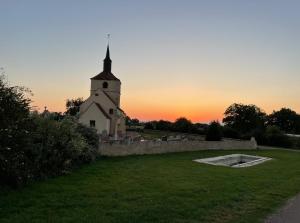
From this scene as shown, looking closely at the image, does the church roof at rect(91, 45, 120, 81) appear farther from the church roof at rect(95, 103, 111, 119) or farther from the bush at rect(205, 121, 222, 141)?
the bush at rect(205, 121, 222, 141)

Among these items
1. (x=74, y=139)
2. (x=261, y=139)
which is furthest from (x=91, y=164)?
(x=261, y=139)

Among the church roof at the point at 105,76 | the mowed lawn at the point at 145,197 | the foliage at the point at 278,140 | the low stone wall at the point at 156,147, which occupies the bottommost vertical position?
the mowed lawn at the point at 145,197

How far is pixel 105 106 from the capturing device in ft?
224

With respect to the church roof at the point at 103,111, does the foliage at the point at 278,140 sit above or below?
below

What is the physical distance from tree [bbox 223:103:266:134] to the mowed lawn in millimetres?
92827

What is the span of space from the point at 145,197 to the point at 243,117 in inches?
3980

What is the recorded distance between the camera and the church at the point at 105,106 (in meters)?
65.9

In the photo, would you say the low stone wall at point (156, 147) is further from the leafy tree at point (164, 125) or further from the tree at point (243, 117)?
the tree at point (243, 117)

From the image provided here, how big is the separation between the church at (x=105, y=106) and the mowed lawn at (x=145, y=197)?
45.6 meters

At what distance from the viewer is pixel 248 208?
11.0 m

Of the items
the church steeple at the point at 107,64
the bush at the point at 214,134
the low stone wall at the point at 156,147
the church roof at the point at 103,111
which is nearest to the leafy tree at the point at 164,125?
the church roof at the point at 103,111

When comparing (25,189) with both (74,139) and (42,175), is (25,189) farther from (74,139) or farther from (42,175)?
(74,139)

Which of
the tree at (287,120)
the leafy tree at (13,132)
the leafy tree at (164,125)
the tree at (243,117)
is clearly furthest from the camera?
the tree at (287,120)

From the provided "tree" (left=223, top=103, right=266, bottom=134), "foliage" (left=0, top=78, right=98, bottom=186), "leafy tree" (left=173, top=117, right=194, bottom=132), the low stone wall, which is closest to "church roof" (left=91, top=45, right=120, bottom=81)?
"leafy tree" (left=173, top=117, right=194, bottom=132)
